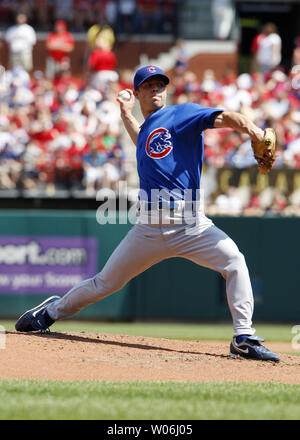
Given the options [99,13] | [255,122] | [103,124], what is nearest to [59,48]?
[99,13]

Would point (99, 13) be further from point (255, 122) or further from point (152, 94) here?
point (152, 94)

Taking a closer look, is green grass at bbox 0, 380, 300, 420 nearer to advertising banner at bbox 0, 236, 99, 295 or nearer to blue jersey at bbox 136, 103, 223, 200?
blue jersey at bbox 136, 103, 223, 200

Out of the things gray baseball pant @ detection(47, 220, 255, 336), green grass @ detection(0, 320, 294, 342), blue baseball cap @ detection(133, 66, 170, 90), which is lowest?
green grass @ detection(0, 320, 294, 342)

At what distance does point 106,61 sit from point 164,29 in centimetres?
271

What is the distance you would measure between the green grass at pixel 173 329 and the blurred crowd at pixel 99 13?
8206mm

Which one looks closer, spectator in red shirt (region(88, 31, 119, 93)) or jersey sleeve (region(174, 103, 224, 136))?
jersey sleeve (region(174, 103, 224, 136))

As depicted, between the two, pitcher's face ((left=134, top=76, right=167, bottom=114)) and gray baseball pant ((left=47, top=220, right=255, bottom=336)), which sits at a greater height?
pitcher's face ((left=134, top=76, right=167, bottom=114))

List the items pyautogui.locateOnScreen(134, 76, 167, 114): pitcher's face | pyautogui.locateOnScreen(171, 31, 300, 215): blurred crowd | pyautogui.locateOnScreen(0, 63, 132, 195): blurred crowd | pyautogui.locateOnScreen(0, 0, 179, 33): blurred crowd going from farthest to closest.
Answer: pyautogui.locateOnScreen(0, 0, 179, 33): blurred crowd
pyautogui.locateOnScreen(0, 63, 132, 195): blurred crowd
pyautogui.locateOnScreen(171, 31, 300, 215): blurred crowd
pyautogui.locateOnScreen(134, 76, 167, 114): pitcher's face

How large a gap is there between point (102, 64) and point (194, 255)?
443 inches

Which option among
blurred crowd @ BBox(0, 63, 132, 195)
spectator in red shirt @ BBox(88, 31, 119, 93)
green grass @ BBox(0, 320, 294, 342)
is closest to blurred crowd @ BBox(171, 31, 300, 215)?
spectator in red shirt @ BBox(88, 31, 119, 93)

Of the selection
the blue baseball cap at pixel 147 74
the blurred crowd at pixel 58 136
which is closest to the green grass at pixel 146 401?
the blue baseball cap at pixel 147 74

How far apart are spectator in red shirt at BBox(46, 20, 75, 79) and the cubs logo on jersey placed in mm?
12082

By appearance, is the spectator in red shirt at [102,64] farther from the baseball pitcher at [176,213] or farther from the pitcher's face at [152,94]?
the baseball pitcher at [176,213]

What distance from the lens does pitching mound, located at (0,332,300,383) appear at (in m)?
5.29
